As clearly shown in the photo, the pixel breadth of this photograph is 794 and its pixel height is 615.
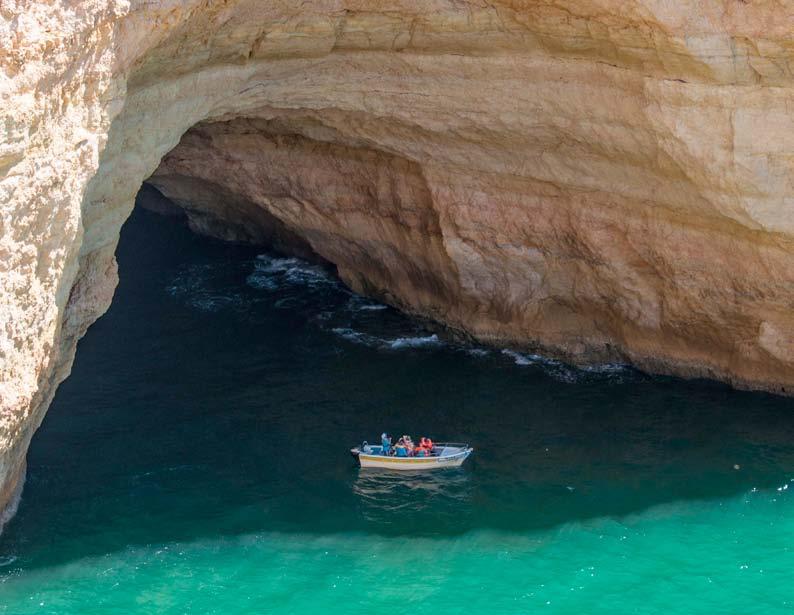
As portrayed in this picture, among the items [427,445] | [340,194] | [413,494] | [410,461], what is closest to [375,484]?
[413,494]

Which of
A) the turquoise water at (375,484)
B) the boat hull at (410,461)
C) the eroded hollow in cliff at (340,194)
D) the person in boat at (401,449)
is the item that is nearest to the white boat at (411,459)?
the boat hull at (410,461)

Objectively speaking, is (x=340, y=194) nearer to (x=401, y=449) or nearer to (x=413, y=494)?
(x=401, y=449)

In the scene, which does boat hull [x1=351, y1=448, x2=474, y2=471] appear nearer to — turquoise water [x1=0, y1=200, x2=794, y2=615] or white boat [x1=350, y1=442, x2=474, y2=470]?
white boat [x1=350, y1=442, x2=474, y2=470]

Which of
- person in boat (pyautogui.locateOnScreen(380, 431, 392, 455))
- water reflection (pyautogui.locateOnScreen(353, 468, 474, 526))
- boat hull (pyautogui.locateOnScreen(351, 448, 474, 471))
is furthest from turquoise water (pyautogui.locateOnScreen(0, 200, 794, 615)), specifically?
person in boat (pyautogui.locateOnScreen(380, 431, 392, 455))

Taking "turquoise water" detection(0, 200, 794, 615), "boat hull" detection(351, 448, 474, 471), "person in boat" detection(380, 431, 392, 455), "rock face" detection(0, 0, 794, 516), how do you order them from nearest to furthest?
"rock face" detection(0, 0, 794, 516)
"turquoise water" detection(0, 200, 794, 615)
"boat hull" detection(351, 448, 474, 471)
"person in boat" detection(380, 431, 392, 455)

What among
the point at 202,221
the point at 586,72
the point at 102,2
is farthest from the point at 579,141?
the point at 202,221

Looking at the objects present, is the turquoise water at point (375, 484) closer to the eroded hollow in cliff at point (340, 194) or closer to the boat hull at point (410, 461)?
the boat hull at point (410, 461)

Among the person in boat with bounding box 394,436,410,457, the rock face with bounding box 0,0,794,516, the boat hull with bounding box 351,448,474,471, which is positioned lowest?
the boat hull with bounding box 351,448,474,471
